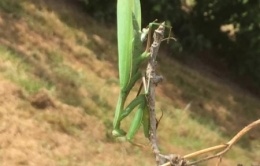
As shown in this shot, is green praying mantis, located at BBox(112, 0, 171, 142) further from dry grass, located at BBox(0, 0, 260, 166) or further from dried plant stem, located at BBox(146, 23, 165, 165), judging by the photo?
dry grass, located at BBox(0, 0, 260, 166)

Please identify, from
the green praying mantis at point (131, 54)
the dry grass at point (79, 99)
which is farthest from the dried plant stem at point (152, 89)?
the dry grass at point (79, 99)

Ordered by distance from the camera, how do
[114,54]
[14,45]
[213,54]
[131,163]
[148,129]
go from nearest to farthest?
[148,129]
[131,163]
[14,45]
[114,54]
[213,54]

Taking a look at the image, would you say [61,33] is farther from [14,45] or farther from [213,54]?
[213,54]

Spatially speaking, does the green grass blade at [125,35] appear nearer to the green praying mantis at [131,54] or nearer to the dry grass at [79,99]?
the green praying mantis at [131,54]

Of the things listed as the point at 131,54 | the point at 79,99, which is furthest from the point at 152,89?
the point at 79,99

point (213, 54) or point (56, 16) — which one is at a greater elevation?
point (56, 16)

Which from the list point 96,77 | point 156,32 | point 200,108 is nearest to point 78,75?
point 96,77
